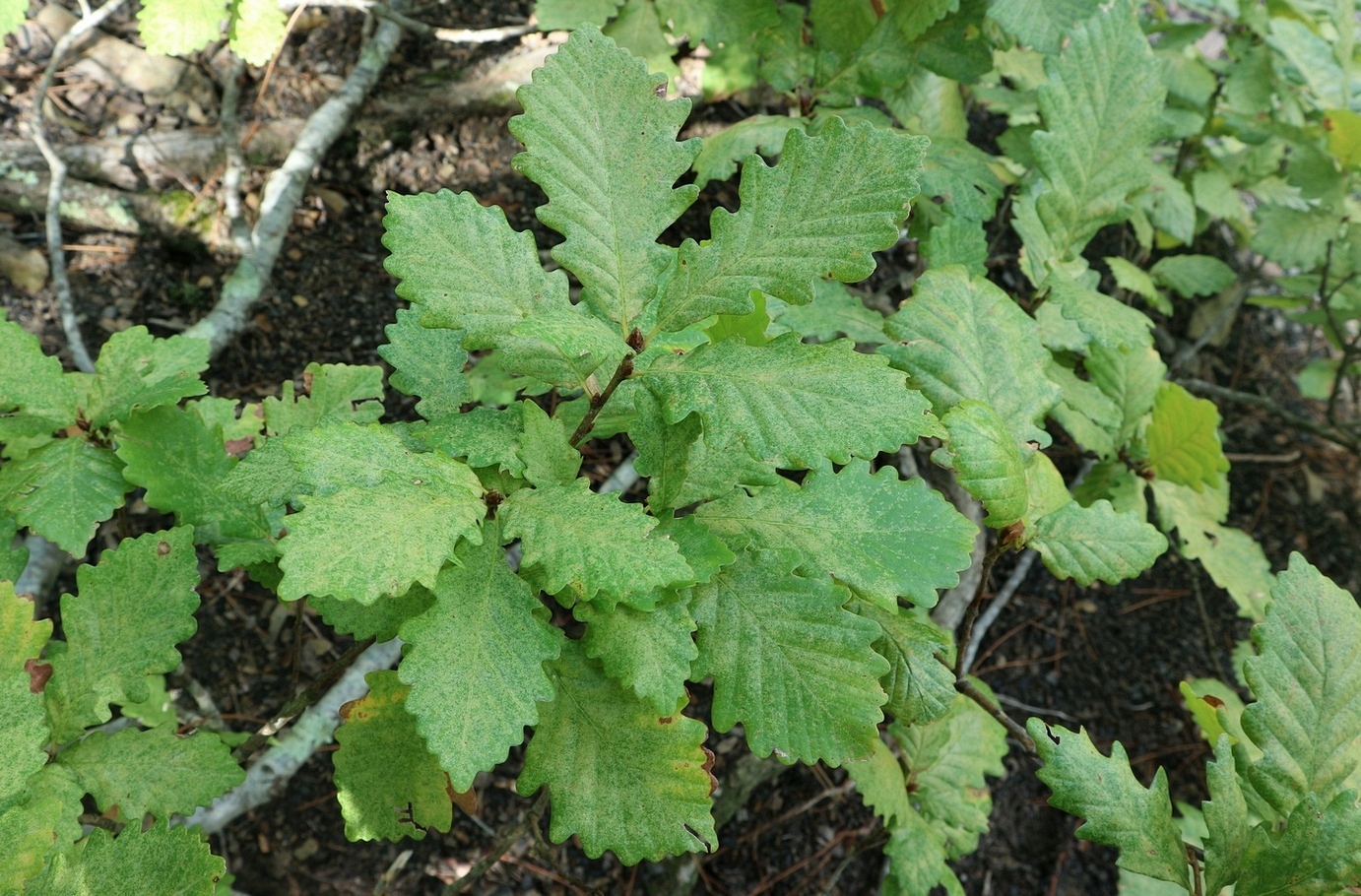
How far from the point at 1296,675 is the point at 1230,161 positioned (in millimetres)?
2043

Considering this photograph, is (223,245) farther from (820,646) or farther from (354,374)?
(820,646)

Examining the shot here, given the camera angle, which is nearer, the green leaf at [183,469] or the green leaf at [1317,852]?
the green leaf at [1317,852]

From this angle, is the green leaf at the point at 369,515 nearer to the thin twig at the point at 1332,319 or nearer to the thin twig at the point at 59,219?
the thin twig at the point at 59,219

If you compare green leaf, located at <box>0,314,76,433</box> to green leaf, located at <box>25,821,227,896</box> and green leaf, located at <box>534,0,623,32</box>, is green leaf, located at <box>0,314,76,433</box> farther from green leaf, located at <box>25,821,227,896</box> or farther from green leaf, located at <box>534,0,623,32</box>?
green leaf, located at <box>534,0,623,32</box>

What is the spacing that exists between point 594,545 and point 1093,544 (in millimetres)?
778

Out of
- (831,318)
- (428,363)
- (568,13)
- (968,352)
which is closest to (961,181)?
(831,318)

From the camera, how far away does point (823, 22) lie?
1863mm

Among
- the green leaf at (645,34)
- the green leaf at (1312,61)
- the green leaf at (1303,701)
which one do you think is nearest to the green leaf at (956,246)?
the green leaf at (1303,701)

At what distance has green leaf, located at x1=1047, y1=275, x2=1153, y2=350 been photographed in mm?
1466

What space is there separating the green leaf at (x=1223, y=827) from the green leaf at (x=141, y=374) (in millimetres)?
1429

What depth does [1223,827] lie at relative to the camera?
118cm

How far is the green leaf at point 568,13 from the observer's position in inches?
80.8

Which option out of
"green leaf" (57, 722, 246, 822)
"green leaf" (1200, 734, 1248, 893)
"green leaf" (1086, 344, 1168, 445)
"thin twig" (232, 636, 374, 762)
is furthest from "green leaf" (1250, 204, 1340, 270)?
"green leaf" (57, 722, 246, 822)

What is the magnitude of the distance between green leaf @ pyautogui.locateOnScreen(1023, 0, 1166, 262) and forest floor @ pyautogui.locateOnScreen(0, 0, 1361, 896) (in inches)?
34.7
